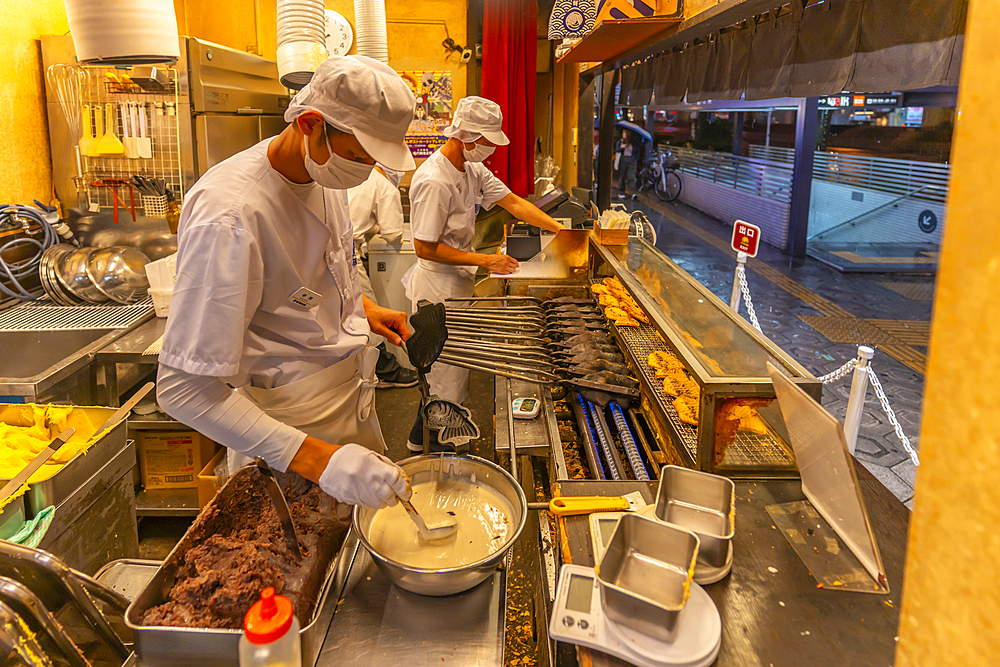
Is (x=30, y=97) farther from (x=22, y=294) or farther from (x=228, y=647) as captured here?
(x=228, y=647)

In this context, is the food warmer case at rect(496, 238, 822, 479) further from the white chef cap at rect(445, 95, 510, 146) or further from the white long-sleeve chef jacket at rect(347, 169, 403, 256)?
the white long-sleeve chef jacket at rect(347, 169, 403, 256)

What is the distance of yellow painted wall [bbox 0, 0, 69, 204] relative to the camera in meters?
3.84

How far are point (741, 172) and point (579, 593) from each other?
12.7 m

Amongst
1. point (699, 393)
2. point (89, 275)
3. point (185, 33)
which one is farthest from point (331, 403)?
point (185, 33)

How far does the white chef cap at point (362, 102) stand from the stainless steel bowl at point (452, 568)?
29.9 inches

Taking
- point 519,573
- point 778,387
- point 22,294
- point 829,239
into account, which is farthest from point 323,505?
point 829,239

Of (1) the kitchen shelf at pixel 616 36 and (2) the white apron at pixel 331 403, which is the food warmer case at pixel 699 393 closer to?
(2) the white apron at pixel 331 403

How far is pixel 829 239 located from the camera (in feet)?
36.3

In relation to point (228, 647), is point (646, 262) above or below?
above

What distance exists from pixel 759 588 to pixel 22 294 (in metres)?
3.99

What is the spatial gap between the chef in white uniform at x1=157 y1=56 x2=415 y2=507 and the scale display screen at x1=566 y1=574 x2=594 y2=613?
430 mm

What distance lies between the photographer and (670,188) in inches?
629

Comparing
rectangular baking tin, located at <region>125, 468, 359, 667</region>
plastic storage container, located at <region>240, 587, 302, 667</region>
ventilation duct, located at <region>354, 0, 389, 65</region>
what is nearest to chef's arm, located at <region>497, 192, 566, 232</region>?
ventilation duct, located at <region>354, 0, 389, 65</region>

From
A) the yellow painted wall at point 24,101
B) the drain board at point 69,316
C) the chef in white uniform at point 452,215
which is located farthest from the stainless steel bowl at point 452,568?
the yellow painted wall at point 24,101
